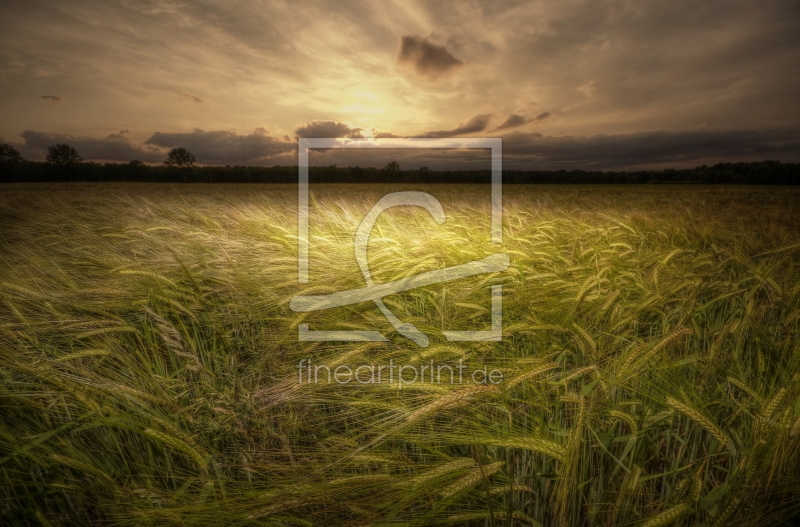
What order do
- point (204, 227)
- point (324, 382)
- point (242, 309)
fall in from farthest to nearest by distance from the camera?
point (204, 227) < point (242, 309) < point (324, 382)

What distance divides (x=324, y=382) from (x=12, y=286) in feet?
6.32

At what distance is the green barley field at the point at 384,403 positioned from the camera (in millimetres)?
928

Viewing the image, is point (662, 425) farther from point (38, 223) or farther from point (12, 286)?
point (38, 223)

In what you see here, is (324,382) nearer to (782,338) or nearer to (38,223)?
(782,338)

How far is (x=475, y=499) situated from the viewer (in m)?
1.06

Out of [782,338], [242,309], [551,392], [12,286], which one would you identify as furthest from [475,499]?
[12,286]

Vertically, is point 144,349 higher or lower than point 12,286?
lower

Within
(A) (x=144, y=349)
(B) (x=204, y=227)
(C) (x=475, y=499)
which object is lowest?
(C) (x=475, y=499)

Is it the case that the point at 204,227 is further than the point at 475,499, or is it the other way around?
the point at 204,227

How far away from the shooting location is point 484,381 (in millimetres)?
1391

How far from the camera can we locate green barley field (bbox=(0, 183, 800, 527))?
93cm

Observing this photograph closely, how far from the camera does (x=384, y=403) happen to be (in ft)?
3.87

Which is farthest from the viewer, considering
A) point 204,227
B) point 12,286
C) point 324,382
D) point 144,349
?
point 204,227

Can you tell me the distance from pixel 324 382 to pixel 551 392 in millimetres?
961
